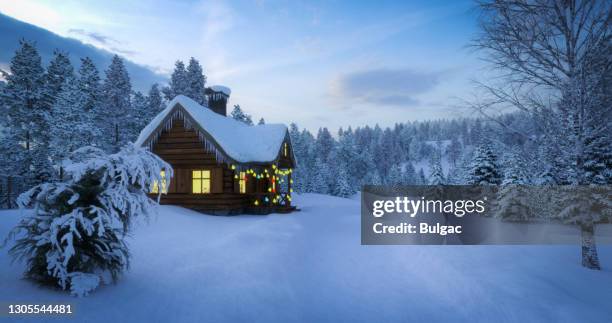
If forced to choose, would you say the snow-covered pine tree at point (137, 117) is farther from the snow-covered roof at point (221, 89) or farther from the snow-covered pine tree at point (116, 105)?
the snow-covered roof at point (221, 89)

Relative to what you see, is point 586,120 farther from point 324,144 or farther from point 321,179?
point 324,144

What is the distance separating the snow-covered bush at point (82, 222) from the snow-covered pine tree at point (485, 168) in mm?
28828

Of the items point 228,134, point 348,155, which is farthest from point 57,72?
point 348,155

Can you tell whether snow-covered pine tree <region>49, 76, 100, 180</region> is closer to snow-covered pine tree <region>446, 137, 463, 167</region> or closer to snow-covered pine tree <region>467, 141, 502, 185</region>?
snow-covered pine tree <region>467, 141, 502, 185</region>

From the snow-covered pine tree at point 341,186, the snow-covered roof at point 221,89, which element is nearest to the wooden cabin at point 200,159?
the snow-covered roof at point 221,89

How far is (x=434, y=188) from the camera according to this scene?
29.8 metres

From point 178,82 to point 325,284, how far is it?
33.9 metres

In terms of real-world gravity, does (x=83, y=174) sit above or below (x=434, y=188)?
above

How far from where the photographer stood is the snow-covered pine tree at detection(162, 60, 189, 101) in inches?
1423

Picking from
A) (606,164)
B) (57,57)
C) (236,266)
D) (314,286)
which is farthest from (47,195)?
(57,57)

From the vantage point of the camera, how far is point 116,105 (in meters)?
34.5

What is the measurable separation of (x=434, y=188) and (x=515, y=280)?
74.5 ft

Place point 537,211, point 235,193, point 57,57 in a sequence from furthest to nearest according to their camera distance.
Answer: point 57,57
point 537,211
point 235,193

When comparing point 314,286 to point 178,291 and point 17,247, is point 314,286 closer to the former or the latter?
point 178,291
